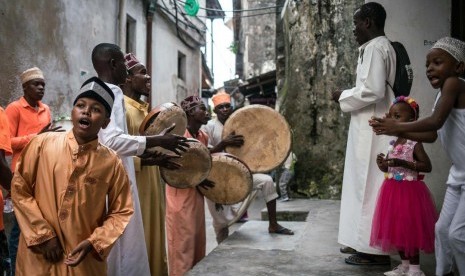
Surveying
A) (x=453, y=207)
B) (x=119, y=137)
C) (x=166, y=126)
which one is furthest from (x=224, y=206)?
(x=453, y=207)

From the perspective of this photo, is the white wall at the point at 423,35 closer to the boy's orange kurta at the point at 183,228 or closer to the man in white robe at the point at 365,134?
the man in white robe at the point at 365,134

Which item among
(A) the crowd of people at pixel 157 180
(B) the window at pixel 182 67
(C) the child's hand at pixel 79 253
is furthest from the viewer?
(B) the window at pixel 182 67

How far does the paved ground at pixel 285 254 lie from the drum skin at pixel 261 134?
0.73m

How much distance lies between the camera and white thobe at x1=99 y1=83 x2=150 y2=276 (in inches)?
127

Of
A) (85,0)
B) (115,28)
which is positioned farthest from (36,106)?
(115,28)

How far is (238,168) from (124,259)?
1751 mm

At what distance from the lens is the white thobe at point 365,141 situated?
11.7 ft

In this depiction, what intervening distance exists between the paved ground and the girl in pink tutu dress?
0.34 metres

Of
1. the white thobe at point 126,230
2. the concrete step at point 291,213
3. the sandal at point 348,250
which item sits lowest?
the concrete step at point 291,213

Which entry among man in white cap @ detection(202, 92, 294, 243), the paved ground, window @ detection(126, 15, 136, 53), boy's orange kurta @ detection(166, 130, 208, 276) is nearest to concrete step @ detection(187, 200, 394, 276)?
the paved ground

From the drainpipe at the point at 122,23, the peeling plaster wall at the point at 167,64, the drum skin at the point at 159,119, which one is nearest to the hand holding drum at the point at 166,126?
the drum skin at the point at 159,119

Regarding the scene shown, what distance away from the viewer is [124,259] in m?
3.25

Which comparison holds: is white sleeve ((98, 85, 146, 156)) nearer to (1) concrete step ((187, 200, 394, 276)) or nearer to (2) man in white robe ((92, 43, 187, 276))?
(2) man in white robe ((92, 43, 187, 276))

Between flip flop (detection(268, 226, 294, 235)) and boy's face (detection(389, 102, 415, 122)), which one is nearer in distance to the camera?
boy's face (detection(389, 102, 415, 122))
